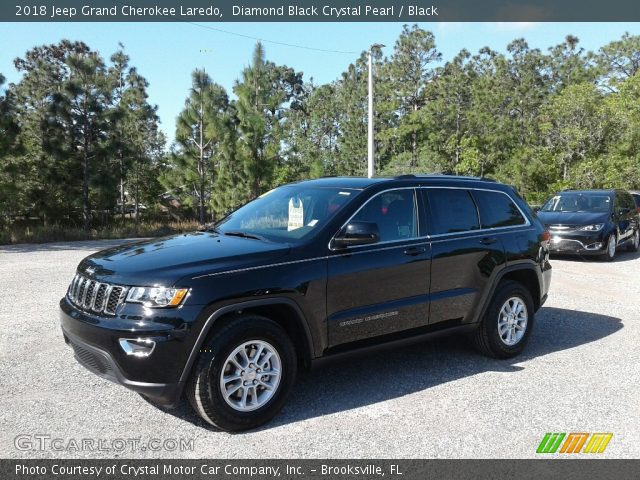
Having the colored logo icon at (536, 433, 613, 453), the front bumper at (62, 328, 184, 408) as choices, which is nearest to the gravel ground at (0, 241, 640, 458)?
the colored logo icon at (536, 433, 613, 453)

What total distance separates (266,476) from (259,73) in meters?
24.9

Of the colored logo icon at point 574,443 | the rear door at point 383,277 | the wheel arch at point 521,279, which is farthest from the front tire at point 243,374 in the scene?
the wheel arch at point 521,279

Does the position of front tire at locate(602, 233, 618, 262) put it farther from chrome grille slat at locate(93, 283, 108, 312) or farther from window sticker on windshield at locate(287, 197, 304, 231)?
chrome grille slat at locate(93, 283, 108, 312)

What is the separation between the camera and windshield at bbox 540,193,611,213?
44.1 feet

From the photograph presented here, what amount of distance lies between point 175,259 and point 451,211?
2.70 m

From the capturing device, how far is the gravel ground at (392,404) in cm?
360

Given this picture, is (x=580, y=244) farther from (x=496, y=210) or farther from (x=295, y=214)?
(x=295, y=214)

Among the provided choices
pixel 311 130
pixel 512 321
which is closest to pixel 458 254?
pixel 512 321

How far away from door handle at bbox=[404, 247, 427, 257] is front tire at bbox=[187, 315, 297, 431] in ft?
4.48

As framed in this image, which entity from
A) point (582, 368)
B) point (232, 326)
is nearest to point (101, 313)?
point (232, 326)

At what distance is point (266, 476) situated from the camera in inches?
128

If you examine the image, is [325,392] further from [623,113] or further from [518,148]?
[518,148]

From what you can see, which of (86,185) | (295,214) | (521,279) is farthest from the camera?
(86,185)

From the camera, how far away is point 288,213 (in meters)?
4.75
